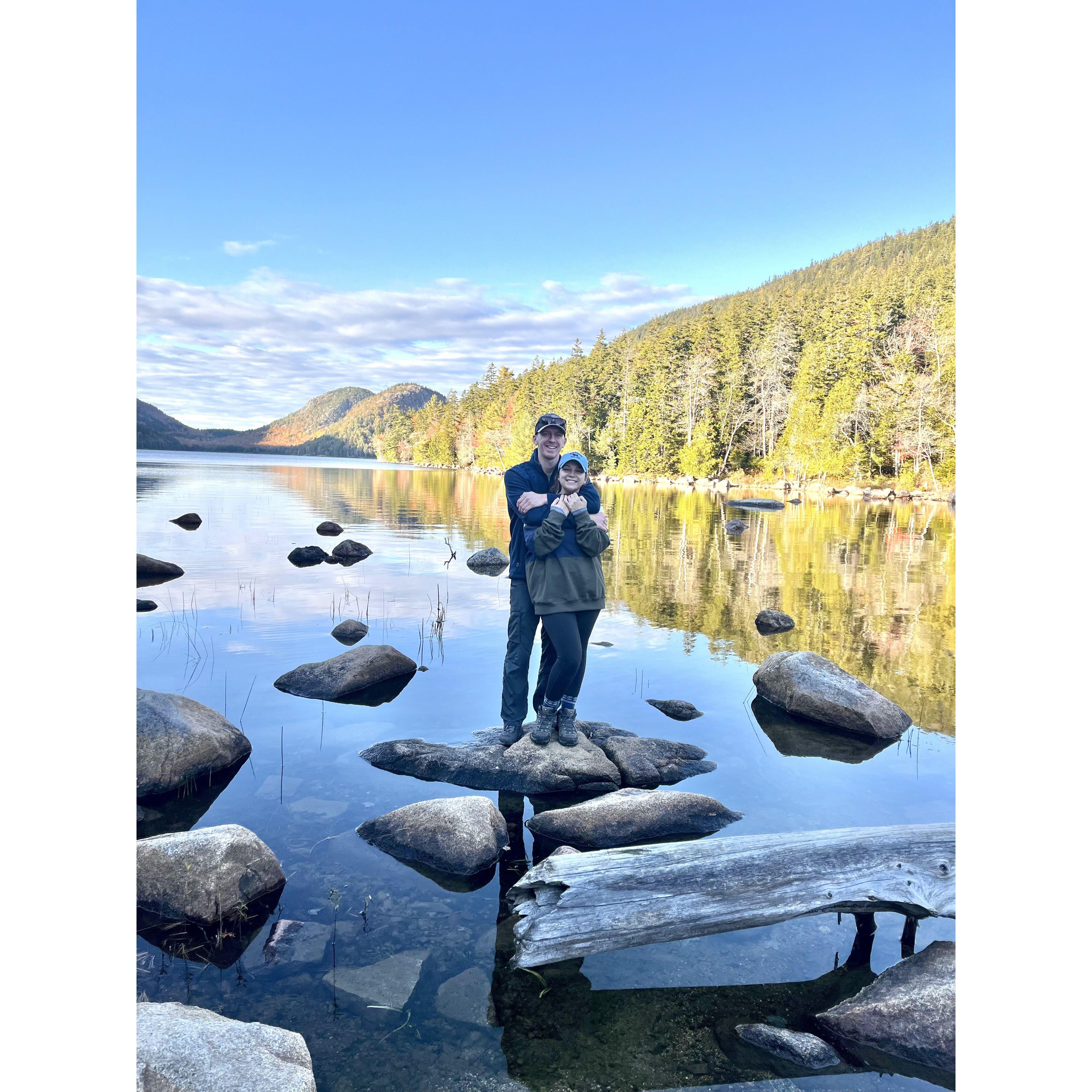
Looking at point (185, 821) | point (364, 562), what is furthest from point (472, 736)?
point (364, 562)

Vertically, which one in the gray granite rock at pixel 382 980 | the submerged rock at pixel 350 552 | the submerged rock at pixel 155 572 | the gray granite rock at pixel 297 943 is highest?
the submerged rock at pixel 350 552

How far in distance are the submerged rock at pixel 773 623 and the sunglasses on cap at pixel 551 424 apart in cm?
748

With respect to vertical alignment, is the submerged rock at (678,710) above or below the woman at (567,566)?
below

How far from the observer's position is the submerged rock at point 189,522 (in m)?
27.6

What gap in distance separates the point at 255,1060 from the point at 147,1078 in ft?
1.24

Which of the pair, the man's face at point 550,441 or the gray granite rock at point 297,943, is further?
the man's face at point 550,441

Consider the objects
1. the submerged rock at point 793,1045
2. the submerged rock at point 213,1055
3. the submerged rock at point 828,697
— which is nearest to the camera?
the submerged rock at point 213,1055

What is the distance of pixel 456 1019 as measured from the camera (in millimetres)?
3266

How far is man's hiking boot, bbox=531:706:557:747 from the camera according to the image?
632 centimetres

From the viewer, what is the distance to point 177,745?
597 centimetres

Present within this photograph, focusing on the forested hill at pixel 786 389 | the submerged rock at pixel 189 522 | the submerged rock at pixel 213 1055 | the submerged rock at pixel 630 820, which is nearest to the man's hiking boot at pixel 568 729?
the submerged rock at pixel 630 820

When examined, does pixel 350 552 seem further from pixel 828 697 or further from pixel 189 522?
pixel 828 697

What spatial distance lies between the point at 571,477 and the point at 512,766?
2575mm

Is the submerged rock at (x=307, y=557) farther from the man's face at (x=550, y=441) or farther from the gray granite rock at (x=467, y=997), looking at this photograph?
the gray granite rock at (x=467, y=997)
